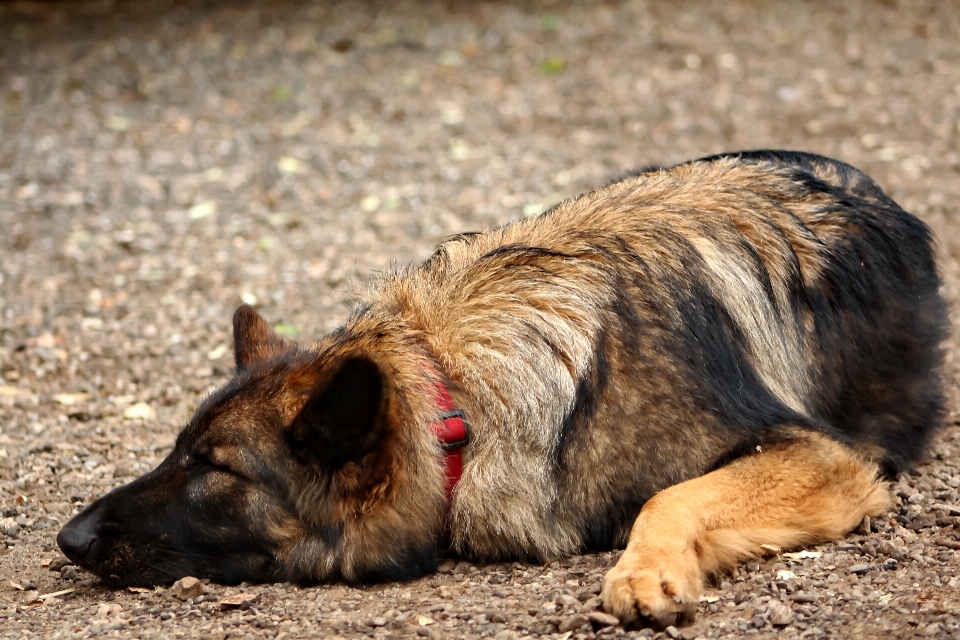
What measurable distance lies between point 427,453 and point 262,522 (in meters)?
0.70

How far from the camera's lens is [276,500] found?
4.01m

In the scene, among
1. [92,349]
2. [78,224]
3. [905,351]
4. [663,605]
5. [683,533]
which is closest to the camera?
[663,605]

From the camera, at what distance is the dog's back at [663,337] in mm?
4090

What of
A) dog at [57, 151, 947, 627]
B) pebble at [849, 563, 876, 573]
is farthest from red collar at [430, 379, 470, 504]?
pebble at [849, 563, 876, 573]

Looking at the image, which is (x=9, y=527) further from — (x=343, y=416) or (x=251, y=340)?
(x=343, y=416)

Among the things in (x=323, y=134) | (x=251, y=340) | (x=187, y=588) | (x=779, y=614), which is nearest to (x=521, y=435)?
(x=779, y=614)

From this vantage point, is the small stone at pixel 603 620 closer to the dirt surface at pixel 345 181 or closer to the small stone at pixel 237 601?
the dirt surface at pixel 345 181

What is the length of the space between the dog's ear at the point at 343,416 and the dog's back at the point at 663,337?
18.3 inches

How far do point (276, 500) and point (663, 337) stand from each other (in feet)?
5.39

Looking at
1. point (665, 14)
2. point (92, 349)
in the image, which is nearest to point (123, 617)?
point (92, 349)

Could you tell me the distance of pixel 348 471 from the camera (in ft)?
12.8

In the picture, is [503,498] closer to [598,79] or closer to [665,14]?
[598,79]

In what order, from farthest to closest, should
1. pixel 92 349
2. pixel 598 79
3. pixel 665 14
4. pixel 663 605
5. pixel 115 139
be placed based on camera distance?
1. pixel 665 14
2. pixel 598 79
3. pixel 115 139
4. pixel 92 349
5. pixel 663 605

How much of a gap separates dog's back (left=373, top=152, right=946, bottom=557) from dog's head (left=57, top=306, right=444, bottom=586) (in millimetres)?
257
